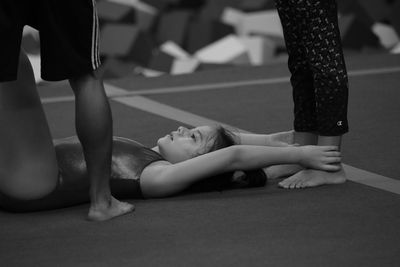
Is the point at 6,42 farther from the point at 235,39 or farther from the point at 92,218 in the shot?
the point at 235,39

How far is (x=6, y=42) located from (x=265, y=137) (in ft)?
3.79

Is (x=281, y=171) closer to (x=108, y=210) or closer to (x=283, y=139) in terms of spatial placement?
(x=283, y=139)

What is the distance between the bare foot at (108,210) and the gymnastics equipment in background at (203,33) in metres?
3.16

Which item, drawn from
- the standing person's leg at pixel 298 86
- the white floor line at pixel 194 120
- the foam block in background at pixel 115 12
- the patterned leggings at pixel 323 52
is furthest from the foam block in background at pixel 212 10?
the patterned leggings at pixel 323 52

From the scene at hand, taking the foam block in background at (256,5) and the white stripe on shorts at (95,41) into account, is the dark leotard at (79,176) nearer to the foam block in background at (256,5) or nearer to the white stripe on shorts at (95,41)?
the white stripe on shorts at (95,41)

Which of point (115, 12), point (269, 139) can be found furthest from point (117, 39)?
point (269, 139)

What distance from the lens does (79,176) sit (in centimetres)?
294

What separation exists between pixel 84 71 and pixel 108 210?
1.37 ft

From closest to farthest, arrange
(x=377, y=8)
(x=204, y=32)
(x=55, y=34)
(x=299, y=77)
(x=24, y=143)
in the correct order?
(x=55, y=34)
(x=24, y=143)
(x=299, y=77)
(x=204, y=32)
(x=377, y=8)

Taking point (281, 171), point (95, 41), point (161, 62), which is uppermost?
point (95, 41)

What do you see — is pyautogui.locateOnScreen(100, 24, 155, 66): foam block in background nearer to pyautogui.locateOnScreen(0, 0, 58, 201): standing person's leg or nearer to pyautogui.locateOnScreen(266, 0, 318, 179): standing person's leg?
pyautogui.locateOnScreen(266, 0, 318, 179): standing person's leg

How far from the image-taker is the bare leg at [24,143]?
280 cm

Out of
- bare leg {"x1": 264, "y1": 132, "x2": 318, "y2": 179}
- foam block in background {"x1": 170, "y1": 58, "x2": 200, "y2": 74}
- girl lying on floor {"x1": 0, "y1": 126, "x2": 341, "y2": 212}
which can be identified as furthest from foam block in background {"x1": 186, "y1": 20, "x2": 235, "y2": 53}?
girl lying on floor {"x1": 0, "y1": 126, "x2": 341, "y2": 212}

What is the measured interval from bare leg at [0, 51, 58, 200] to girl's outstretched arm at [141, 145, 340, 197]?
1.02 feet
